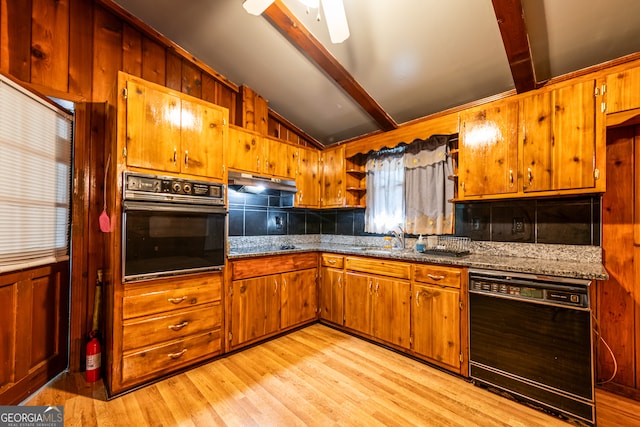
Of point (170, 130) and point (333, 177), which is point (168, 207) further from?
point (333, 177)

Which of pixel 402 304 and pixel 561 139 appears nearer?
pixel 561 139

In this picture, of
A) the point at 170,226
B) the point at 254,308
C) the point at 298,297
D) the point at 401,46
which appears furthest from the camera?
the point at 298,297

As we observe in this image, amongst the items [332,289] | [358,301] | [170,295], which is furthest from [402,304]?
[170,295]

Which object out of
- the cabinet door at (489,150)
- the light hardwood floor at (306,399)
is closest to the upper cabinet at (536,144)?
the cabinet door at (489,150)

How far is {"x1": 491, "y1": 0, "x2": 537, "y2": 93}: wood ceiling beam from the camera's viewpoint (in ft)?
5.51

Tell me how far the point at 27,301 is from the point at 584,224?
423 centimetres

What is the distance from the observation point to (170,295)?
2166mm

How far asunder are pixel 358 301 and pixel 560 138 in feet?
7.35

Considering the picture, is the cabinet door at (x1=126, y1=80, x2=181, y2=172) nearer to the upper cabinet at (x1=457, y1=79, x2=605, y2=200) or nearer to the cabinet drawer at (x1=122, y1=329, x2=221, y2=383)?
the cabinet drawer at (x1=122, y1=329, x2=221, y2=383)

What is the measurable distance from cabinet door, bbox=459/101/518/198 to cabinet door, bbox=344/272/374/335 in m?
1.30

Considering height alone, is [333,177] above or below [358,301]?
above

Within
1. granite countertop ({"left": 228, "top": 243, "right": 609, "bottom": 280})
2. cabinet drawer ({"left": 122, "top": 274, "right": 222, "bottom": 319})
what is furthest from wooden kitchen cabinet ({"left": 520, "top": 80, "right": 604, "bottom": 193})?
cabinet drawer ({"left": 122, "top": 274, "right": 222, "bottom": 319})

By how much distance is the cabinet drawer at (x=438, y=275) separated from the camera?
2227mm

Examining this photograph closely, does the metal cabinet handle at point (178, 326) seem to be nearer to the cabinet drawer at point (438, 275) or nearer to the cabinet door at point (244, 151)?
the cabinet door at point (244, 151)
